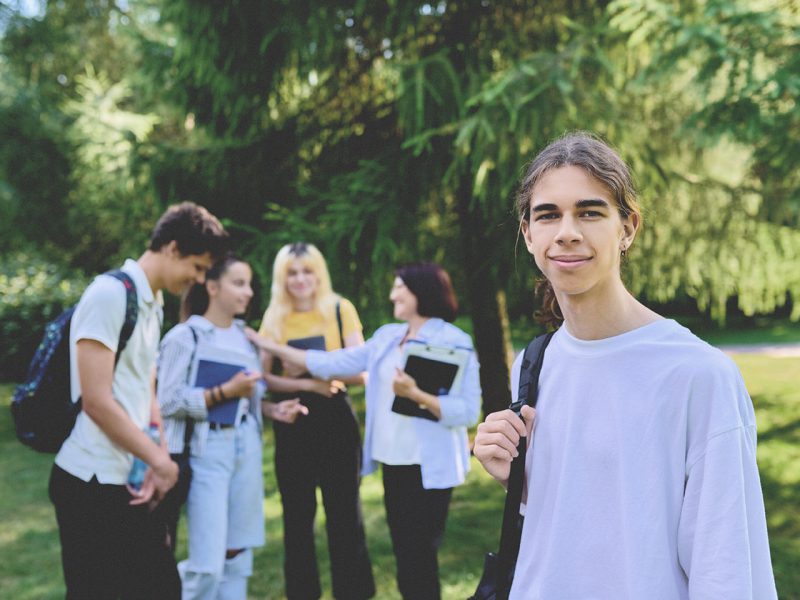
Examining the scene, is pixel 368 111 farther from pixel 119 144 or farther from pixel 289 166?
pixel 119 144

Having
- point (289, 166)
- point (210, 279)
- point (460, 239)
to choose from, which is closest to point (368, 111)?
point (289, 166)

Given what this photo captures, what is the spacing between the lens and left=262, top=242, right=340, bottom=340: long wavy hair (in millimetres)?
4117

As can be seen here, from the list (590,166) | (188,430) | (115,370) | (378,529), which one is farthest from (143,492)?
(378,529)

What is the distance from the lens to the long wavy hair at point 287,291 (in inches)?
162

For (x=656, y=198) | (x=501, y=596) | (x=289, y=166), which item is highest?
(x=289, y=166)

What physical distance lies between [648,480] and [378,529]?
15.7ft

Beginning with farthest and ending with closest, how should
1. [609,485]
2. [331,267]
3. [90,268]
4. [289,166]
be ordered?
1. [90,268]
2. [289,166]
3. [331,267]
4. [609,485]

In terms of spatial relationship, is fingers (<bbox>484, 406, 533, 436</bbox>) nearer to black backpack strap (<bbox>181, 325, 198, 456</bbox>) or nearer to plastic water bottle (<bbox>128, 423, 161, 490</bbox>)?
plastic water bottle (<bbox>128, 423, 161, 490</bbox>)

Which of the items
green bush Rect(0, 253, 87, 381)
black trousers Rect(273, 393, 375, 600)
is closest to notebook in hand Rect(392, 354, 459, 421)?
black trousers Rect(273, 393, 375, 600)

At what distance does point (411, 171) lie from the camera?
6980 mm

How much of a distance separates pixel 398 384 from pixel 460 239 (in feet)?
13.7

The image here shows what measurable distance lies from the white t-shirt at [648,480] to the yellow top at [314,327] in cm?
273

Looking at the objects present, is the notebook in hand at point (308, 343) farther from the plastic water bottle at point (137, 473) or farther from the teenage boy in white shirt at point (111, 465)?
the plastic water bottle at point (137, 473)

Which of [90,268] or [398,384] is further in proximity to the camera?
[90,268]
